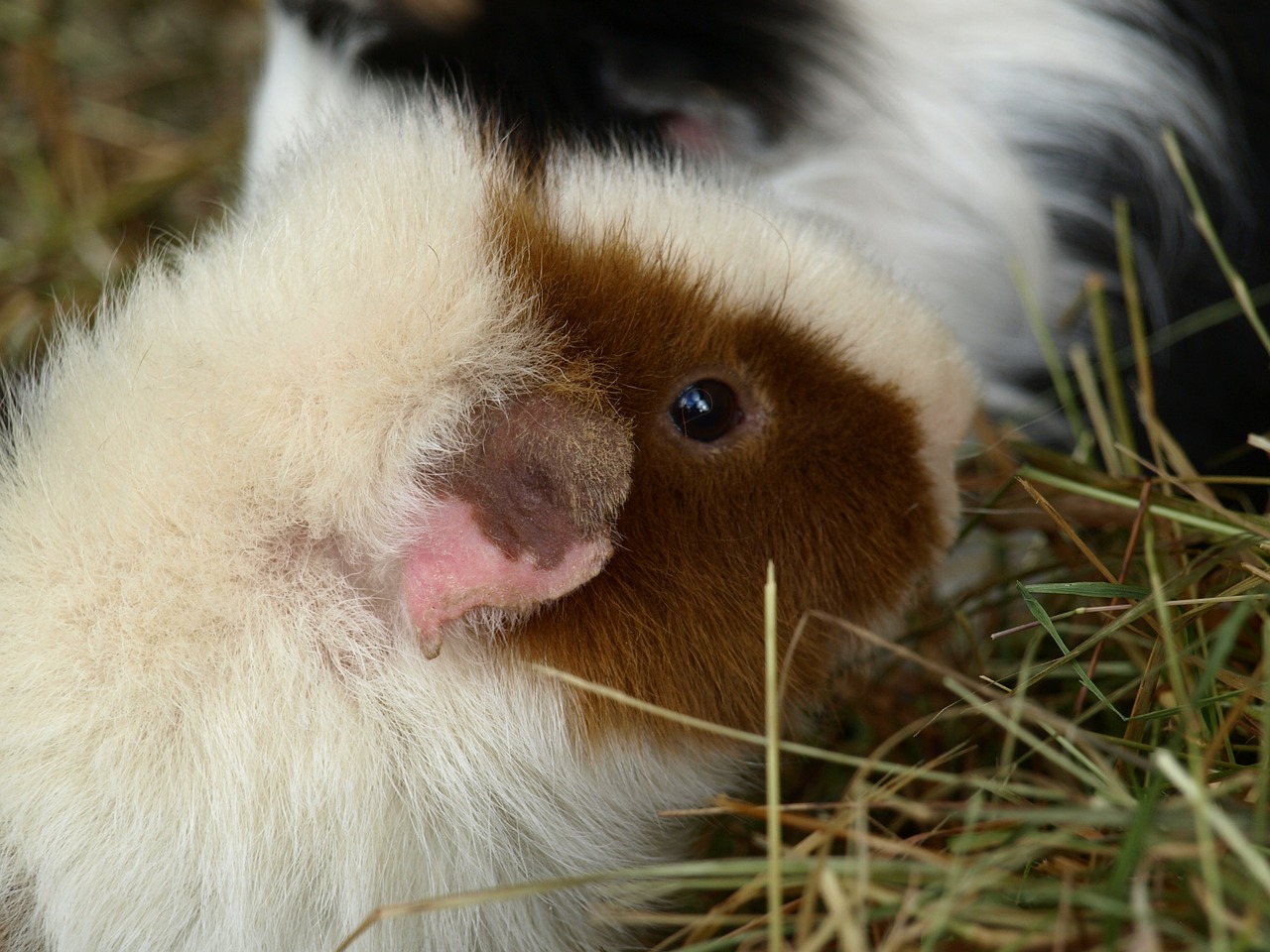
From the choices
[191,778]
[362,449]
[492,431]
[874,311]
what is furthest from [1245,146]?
[191,778]

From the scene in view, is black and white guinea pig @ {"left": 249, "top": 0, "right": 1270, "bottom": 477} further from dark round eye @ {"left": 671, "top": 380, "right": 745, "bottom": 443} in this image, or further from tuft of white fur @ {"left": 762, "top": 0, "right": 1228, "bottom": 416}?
dark round eye @ {"left": 671, "top": 380, "right": 745, "bottom": 443}

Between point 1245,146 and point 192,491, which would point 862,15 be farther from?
point 192,491

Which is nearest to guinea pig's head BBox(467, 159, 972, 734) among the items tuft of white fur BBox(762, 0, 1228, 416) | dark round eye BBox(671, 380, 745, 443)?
dark round eye BBox(671, 380, 745, 443)

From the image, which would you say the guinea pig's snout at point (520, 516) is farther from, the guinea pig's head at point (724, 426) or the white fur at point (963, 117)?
the white fur at point (963, 117)

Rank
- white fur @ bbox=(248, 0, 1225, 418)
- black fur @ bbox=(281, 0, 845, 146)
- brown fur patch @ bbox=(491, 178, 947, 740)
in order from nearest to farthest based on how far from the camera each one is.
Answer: brown fur patch @ bbox=(491, 178, 947, 740) < black fur @ bbox=(281, 0, 845, 146) < white fur @ bbox=(248, 0, 1225, 418)

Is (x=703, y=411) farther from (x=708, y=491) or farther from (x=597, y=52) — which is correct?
(x=597, y=52)

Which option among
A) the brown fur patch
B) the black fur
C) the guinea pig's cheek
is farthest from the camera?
the black fur
